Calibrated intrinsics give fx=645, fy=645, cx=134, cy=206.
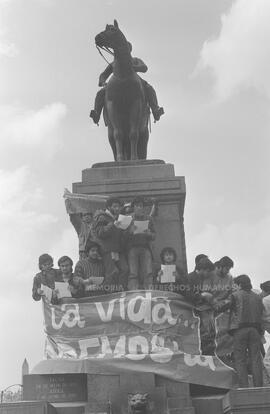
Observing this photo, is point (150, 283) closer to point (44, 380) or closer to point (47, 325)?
point (47, 325)

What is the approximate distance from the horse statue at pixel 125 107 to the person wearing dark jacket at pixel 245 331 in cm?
603

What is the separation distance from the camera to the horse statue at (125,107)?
15.1m

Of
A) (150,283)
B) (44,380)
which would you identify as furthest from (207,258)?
(44,380)

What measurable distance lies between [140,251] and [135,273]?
17.1 inches

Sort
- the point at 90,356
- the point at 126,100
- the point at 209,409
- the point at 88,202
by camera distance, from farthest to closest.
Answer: the point at 126,100, the point at 88,202, the point at 90,356, the point at 209,409

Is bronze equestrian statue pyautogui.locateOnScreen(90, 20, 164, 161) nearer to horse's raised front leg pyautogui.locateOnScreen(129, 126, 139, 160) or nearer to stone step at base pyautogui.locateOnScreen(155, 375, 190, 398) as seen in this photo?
horse's raised front leg pyautogui.locateOnScreen(129, 126, 139, 160)

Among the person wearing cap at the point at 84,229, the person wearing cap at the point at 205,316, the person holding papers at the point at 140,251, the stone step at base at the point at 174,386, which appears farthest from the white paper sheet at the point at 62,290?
the stone step at base at the point at 174,386

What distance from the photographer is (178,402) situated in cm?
980

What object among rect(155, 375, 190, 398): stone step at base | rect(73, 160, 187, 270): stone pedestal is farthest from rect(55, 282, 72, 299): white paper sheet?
rect(73, 160, 187, 270): stone pedestal

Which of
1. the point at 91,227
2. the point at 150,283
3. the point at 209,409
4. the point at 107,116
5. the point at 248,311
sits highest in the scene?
the point at 107,116

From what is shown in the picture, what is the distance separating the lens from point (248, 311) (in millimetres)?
10234

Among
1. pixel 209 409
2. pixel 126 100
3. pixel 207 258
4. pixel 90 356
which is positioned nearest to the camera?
pixel 209 409

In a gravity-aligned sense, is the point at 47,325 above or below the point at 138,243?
below

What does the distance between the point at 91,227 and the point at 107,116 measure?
4.10 metres
